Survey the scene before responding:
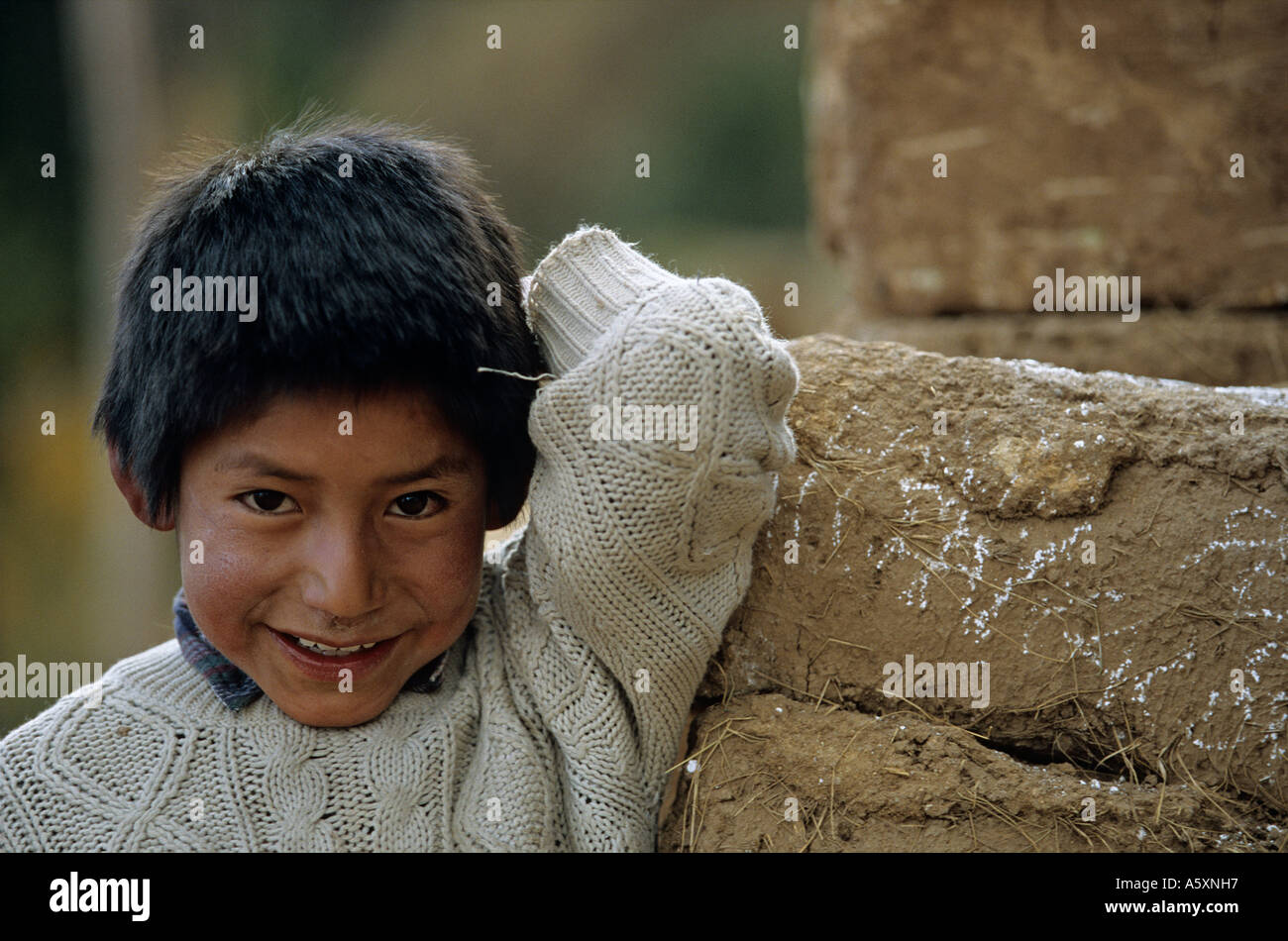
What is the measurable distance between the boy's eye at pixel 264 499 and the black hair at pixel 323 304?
11 centimetres

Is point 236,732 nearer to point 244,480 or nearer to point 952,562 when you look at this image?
point 244,480

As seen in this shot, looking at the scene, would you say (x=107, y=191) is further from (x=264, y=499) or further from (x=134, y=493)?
(x=264, y=499)

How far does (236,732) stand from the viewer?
1.79m

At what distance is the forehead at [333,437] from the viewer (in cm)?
164

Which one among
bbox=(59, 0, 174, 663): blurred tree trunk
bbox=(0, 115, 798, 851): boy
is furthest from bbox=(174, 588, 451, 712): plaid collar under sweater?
bbox=(59, 0, 174, 663): blurred tree trunk

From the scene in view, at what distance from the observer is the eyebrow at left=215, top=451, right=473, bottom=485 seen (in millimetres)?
1651

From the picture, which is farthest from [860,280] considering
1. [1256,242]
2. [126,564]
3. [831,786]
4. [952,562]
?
[126,564]

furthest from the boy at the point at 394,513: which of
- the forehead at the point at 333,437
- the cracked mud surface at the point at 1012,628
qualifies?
the cracked mud surface at the point at 1012,628

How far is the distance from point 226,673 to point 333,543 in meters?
0.34

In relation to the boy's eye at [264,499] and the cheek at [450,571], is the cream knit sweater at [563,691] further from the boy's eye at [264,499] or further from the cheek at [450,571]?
the boy's eye at [264,499]

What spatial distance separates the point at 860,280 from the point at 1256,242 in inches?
47.9

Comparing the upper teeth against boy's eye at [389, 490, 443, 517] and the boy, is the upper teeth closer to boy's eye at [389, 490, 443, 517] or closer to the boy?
the boy

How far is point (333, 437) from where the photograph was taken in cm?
165

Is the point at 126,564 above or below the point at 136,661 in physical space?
below
